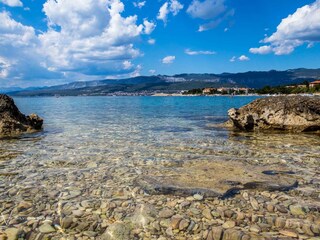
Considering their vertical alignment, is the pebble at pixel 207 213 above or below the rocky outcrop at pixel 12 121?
below

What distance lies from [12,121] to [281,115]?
803 inches

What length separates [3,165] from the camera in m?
10.8

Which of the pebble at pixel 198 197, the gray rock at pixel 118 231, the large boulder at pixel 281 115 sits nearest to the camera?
the gray rock at pixel 118 231

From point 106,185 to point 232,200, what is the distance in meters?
3.81

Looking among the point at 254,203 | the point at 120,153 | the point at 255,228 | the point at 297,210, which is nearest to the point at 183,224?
the point at 255,228

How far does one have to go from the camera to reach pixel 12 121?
20.4m

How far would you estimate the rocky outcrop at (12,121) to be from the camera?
64.5ft

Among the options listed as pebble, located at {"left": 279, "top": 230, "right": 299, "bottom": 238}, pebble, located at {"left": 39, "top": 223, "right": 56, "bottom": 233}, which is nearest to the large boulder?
pebble, located at {"left": 279, "top": 230, "right": 299, "bottom": 238}

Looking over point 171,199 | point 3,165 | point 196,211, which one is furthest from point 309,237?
point 3,165

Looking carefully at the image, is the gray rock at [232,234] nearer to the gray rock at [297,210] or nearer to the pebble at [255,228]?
the pebble at [255,228]

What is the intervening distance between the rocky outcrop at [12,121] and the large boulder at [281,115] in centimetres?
1638

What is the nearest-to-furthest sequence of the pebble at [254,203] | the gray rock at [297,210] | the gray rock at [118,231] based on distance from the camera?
1. the gray rock at [118,231]
2. the gray rock at [297,210]
3. the pebble at [254,203]

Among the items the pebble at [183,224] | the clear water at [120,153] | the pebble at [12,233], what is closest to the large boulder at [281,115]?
the clear water at [120,153]

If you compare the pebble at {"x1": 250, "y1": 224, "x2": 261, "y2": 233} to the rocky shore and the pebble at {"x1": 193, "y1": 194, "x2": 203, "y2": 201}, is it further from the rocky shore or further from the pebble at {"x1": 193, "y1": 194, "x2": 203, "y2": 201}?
the pebble at {"x1": 193, "y1": 194, "x2": 203, "y2": 201}
